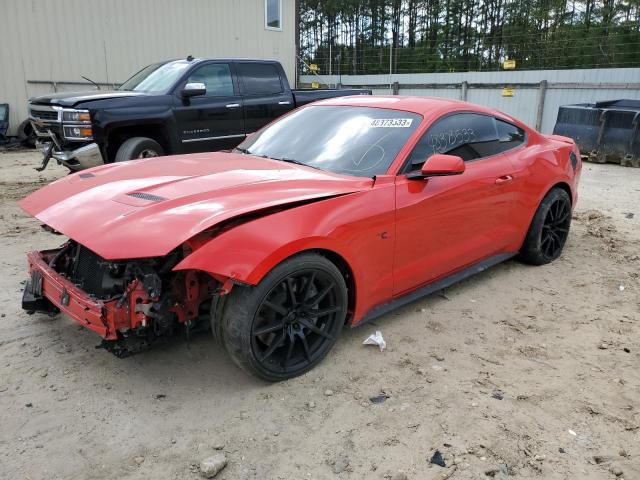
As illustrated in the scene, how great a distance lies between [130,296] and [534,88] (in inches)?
576

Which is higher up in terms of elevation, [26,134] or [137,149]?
[137,149]

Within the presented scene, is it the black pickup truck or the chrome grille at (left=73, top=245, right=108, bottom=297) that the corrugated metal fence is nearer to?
the black pickup truck

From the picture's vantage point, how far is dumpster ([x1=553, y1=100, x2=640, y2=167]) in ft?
34.7

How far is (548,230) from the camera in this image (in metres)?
4.98

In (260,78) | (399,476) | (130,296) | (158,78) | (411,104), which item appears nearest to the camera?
(399,476)

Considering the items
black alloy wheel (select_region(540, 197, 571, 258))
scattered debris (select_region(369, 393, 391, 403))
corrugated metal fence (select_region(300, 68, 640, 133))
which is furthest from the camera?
corrugated metal fence (select_region(300, 68, 640, 133))

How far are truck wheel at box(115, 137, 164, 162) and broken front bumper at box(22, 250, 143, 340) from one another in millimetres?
3725

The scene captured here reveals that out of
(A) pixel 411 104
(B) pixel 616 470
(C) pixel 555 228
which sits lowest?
(B) pixel 616 470

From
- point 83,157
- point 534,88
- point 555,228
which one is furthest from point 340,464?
point 534,88

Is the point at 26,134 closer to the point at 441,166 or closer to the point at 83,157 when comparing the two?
the point at 83,157

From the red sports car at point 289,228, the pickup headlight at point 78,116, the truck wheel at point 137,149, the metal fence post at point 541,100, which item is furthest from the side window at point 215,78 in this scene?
the metal fence post at point 541,100

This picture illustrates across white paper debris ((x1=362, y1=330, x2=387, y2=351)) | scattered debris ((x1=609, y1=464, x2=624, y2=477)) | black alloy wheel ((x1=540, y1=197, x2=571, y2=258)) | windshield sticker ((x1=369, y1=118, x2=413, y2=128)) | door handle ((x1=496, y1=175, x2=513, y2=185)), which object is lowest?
scattered debris ((x1=609, y1=464, x2=624, y2=477))

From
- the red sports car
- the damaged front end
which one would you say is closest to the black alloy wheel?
the red sports car

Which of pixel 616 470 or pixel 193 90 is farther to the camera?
pixel 193 90
